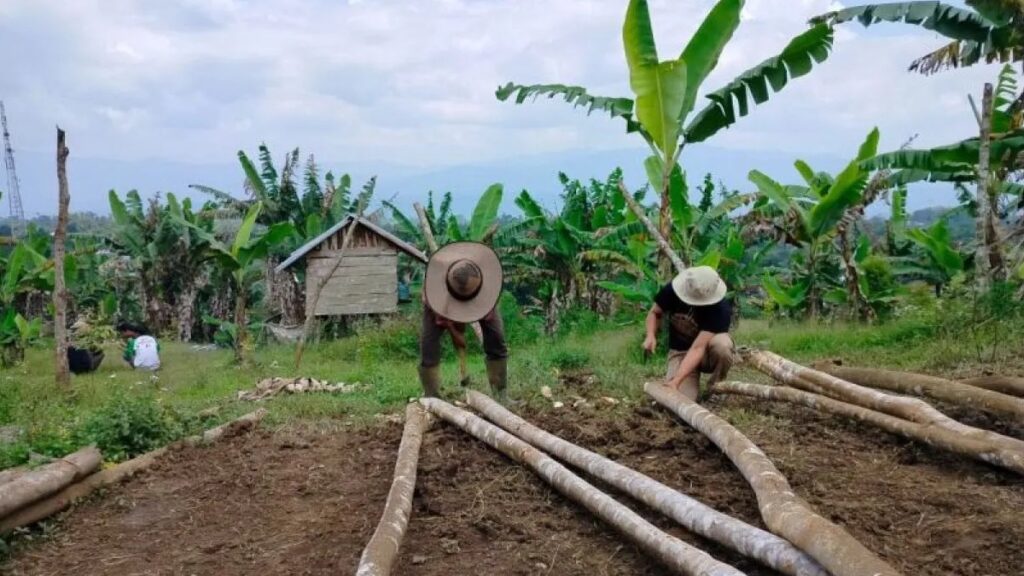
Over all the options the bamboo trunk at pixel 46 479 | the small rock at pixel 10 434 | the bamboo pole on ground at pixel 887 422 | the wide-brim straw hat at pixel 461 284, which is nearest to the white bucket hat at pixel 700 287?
the bamboo pole on ground at pixel 887 422

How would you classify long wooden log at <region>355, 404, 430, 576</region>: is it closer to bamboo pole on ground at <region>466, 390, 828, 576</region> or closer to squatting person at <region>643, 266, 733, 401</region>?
bamboo pole on ground at <region>466, 390, 828, 576</region>

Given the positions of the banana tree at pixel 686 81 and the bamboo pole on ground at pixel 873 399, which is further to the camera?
the banana tree at pixel 686 81

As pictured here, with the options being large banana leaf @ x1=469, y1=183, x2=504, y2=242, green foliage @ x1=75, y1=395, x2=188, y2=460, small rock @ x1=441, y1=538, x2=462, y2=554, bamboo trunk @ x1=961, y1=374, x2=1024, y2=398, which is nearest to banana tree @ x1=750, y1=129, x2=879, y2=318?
large banana leaf @ x1=469, y1=183, x2=504, y2=242

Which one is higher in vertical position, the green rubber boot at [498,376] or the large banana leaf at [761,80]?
the large banana leaf at [761,80]

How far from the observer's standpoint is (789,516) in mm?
3811

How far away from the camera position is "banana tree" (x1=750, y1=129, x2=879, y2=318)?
1121 centimetres

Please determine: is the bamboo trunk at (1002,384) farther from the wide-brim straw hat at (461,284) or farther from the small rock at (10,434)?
the small rock at (10,434)

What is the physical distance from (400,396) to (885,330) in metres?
6.14

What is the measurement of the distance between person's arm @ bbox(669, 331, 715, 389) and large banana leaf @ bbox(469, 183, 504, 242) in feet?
25.2

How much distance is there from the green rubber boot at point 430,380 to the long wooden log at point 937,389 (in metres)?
3.22

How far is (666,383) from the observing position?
6.89 m

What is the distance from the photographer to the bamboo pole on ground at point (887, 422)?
4938 millimetres

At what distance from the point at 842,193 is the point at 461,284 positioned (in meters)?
6.24

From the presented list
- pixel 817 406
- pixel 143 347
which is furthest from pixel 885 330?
pixel 143 347
